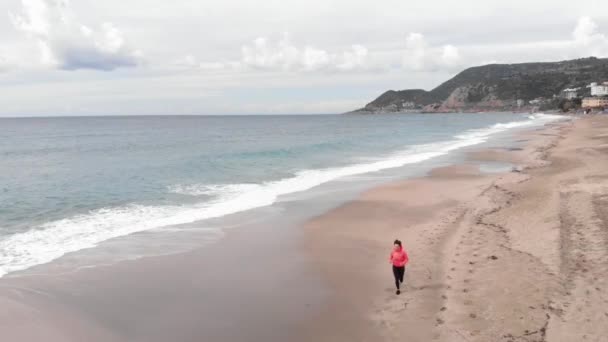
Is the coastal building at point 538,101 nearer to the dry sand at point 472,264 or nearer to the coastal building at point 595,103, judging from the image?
the coastal building at point 595,103

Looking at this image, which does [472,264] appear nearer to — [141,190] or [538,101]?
[141,190]

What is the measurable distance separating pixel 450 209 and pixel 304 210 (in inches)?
205

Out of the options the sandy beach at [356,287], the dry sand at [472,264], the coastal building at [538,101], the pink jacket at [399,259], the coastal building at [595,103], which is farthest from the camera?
the coastal building at [538,101]

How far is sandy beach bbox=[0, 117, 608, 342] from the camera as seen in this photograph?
7816mm

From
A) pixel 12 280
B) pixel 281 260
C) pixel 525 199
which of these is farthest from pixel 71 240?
pixel 525 199

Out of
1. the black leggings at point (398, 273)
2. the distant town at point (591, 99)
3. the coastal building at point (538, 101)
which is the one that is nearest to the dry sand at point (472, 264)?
the black leggings at point (398, 273)

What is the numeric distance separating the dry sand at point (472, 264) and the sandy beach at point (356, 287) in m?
0.03

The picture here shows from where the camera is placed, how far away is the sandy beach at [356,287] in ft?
25.6

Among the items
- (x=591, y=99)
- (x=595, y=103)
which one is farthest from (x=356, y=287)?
(x=591, y=99)

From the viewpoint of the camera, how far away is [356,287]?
32.3 ft

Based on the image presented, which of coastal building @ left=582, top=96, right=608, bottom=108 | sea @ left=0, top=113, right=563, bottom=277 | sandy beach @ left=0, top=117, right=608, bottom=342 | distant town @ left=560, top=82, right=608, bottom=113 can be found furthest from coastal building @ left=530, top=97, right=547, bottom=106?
sandy beach @ left=0, top=117, right=608, bottom=342

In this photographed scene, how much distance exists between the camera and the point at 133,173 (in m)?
28.6

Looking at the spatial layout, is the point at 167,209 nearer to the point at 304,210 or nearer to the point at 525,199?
the point at 304,210

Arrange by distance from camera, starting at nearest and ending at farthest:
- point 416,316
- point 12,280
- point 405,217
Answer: point 416,316 < point 12,280 < point 405,217
